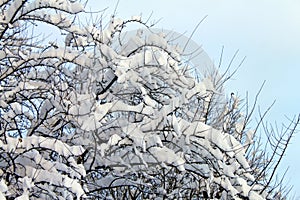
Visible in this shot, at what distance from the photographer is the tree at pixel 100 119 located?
12.3 ft

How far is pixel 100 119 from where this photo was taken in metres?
3.78

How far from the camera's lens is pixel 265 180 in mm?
7176

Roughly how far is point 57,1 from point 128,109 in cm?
127

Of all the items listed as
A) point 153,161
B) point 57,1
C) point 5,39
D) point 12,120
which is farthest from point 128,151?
point 5,39

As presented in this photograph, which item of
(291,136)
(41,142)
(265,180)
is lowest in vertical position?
(41,142)

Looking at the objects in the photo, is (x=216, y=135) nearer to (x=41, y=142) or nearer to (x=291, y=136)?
(x=41, y=142)

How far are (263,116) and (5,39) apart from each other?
3282mm

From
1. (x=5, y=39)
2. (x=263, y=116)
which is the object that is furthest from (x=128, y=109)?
(x=263, y=116)

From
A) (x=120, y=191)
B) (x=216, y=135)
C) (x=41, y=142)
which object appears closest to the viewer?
(x=41, y=142)

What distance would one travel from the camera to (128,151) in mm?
4113

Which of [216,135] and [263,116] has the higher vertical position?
[263,116]

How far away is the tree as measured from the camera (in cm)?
374

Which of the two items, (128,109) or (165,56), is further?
(165,56)

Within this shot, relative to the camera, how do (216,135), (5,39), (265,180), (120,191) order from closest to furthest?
(216,135)
(5,39)
(120,191)
(265,180)
